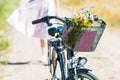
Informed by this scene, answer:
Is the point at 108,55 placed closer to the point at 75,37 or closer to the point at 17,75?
the point at 17,75

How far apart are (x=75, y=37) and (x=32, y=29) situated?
3.97 m

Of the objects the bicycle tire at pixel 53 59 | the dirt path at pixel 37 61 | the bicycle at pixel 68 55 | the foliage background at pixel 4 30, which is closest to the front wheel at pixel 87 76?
the bicycle at pixel 68 55

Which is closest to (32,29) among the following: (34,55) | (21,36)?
(34,55)

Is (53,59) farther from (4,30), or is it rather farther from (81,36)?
(4,30)

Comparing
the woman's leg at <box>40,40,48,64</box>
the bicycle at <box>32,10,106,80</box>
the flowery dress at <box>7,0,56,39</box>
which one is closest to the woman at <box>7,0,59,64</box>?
the flowery dress at <box>7,0,56,39</box>

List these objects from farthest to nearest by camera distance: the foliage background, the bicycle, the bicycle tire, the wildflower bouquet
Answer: the foliage background < the bicycle tire < the bicycle < the wildflower bouquet

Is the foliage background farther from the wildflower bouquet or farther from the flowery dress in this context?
the wildflower bouquet

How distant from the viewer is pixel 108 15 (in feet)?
65.1

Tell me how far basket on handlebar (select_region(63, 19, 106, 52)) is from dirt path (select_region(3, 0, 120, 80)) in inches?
127

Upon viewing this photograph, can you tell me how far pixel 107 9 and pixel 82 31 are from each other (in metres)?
16.1

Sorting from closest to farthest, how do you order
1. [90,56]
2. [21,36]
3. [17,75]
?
[17,75]
[90,56]
[21,36]

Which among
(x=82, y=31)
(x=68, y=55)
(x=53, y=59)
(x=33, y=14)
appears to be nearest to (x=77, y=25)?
(x=82, y=31)

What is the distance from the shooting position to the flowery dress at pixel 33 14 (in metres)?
9.37

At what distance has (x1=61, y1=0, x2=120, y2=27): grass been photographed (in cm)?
1844
